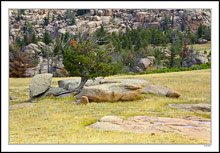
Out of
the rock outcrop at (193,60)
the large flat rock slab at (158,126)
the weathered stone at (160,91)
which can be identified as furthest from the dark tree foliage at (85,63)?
the rock outcrop at (193,60)

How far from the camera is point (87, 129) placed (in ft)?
27.5

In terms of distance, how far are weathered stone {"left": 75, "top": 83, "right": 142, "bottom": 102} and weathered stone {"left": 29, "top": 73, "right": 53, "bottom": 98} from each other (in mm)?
3241

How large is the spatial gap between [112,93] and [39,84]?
18.0 ft

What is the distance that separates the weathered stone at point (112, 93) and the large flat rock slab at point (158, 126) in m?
5.15

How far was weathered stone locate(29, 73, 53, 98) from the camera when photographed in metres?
16.2

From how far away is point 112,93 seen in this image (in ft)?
48.3

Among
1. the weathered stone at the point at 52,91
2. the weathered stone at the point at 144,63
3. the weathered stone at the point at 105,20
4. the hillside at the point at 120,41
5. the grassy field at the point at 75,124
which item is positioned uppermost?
the weathered stone at the point at 105,20

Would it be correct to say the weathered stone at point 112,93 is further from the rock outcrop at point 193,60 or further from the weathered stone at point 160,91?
the rock outcrop at point 193,60

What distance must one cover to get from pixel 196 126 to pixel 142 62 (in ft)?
124

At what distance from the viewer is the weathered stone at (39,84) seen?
1620 centimetres

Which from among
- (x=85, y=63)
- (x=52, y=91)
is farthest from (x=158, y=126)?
(x=52, y=91)

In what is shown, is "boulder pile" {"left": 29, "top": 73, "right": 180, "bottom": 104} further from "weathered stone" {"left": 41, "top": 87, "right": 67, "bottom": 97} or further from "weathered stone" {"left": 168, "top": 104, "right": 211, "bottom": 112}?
"weathered stone" {"left": 168, "top": 104, "right": 211, "bottom": 112}

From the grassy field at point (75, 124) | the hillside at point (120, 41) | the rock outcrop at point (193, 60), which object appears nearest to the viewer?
the grassy field at point (75, 124)

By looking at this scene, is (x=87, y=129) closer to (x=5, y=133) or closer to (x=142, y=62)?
(x=5, y=133)
